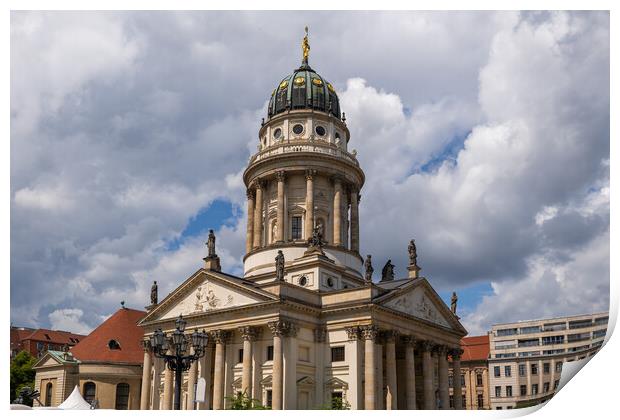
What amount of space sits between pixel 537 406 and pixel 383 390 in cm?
2331

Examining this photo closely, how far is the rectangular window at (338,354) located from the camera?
52.7 metres

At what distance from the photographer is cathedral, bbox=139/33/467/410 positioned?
51.5 metres

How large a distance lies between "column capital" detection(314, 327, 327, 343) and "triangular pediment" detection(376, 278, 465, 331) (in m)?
5.04

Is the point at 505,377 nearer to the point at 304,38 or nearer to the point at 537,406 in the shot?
the point at 304,38

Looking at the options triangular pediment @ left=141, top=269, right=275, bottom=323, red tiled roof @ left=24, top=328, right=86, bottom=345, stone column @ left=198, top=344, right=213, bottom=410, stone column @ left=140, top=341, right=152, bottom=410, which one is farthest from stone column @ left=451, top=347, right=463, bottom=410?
red tiled roof @ left=24, top=328, right=86, bottom=345

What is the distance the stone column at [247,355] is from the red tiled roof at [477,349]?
4973 centimetres

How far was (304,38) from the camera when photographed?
71938 mm

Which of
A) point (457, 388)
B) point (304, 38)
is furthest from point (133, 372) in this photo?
point (304, 38)

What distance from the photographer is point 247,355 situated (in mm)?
51625

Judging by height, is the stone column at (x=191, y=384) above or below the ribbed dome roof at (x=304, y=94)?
below

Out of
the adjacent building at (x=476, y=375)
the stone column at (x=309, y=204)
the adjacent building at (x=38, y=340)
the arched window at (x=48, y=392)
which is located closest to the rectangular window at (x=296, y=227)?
the stone column at (x=309, y=204)

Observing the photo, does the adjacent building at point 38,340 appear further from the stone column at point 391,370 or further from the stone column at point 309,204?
the stone column at point 391,370

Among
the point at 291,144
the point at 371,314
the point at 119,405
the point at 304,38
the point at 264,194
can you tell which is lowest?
the point at 119,405
